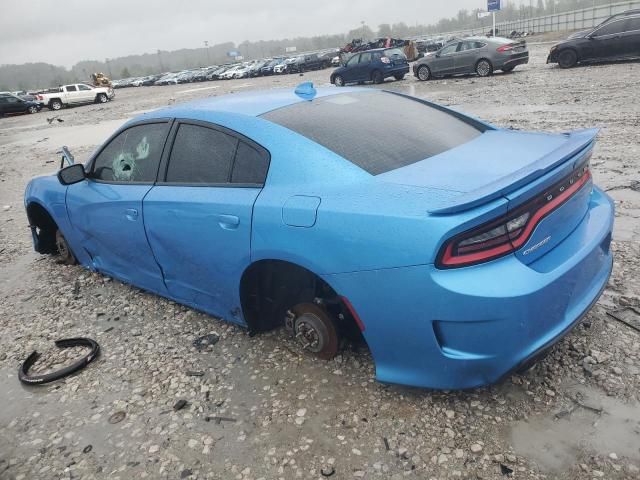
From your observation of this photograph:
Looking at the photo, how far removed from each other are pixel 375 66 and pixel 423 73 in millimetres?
2214

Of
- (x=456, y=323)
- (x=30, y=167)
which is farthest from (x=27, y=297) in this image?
(x=30, y=167)

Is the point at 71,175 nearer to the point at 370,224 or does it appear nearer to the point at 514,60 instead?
the point at 370,224

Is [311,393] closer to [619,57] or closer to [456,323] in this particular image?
[456,323]

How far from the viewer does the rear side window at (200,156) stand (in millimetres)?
2900

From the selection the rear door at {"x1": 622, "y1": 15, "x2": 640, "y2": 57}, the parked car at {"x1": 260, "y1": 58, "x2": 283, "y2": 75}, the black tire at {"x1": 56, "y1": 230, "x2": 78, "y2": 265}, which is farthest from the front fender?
the parked car at {"x1": 260, "y1": 58, "x2": 283, "y2": 75}

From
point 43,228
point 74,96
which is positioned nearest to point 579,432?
point 43,228

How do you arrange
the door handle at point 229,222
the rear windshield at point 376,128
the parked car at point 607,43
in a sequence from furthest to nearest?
the parked car at point 607,43 → the door handle at point 229,222 → the rear windshield at point 376,128

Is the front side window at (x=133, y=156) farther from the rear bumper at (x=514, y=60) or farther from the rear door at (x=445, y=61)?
the rear door at (x=445, y=61)

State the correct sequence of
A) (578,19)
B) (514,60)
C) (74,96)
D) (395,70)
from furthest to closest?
(578,19)
(74,96)
(395,70)
(514,60)

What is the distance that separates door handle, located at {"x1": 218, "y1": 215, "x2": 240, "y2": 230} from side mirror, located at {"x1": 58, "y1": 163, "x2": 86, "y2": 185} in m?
1.67

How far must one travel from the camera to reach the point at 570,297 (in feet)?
7.22

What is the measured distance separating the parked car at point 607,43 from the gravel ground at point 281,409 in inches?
572

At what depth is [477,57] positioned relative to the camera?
60.4 feet

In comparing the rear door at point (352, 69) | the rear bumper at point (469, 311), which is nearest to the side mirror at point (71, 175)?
the rear bumper at point (469, 311)
